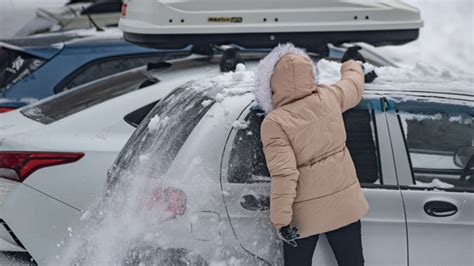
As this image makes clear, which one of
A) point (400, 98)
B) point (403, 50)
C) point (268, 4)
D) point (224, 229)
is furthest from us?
point (403, 50)

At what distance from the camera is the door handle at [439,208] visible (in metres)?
3.74

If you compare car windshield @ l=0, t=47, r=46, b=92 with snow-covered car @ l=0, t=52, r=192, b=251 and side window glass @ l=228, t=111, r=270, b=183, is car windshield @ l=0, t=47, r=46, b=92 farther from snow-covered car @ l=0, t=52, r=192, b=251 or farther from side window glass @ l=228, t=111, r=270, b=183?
side window glass @ l=228, t=111, r=270, b=183

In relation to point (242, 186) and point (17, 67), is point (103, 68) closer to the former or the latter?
point (17, 67)

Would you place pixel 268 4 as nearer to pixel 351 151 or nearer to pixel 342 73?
pixel 342 73

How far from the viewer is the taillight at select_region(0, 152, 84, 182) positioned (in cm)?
453

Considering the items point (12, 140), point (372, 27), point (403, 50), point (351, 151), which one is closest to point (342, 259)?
point (351, 151)

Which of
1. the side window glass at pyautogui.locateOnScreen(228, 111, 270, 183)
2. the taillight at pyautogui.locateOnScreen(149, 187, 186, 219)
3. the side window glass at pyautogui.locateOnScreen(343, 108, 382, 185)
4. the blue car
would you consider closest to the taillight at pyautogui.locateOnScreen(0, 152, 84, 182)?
the taillight at pyautogui.locateOnScreen(149, 187, 186, 219)

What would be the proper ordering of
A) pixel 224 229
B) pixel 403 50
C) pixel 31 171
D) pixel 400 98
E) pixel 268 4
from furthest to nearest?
pixel 403 50 → pixel 268 4 → pixel 31 171 → pixel 400 98 → pixel 224 229

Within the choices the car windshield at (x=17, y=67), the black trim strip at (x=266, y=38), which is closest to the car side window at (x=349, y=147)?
the black trim strip at (x=266, y=38)

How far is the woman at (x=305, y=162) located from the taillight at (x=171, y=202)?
456mm

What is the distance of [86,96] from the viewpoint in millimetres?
5297

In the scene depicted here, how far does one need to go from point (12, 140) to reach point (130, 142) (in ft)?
3.14

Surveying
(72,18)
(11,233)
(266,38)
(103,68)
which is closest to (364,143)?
(266,38)

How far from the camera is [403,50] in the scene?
12.6 meters
